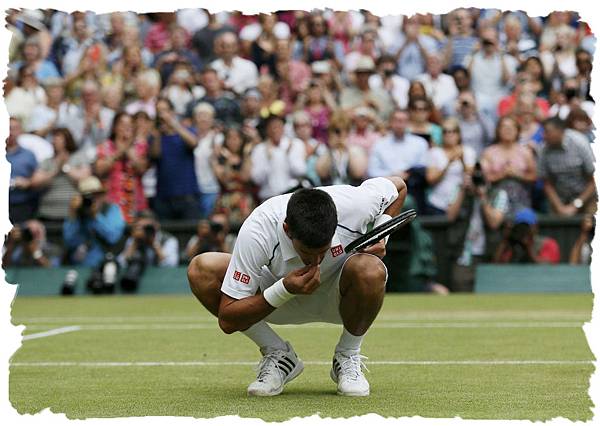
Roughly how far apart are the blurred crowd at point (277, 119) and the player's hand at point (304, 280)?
9.46 m

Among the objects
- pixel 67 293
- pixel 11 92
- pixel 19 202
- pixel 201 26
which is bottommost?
pixel 67 293

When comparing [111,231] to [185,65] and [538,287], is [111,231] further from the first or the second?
[538,287]

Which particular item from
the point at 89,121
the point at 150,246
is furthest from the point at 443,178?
the point at 89,121

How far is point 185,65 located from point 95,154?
2078 mm

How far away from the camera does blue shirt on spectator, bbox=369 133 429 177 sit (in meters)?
15.5

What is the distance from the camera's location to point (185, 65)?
1762cm

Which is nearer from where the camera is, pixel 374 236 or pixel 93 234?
pixel 374 236

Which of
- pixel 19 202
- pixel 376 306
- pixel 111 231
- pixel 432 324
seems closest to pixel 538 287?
pixel 432 324

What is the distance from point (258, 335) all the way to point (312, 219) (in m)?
1.26

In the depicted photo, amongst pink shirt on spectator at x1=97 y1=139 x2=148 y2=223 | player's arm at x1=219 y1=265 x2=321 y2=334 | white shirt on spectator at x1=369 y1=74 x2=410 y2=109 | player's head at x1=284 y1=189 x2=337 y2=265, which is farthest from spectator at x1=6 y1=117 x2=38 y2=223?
player's head at x1=284 y1=189 x2=337 y2=265

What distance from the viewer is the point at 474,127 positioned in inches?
633

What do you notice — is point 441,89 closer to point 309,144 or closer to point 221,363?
point 309,144

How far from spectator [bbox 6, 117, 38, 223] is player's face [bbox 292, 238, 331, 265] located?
38.3 feet

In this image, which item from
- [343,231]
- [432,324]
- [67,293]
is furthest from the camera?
[67,293]
